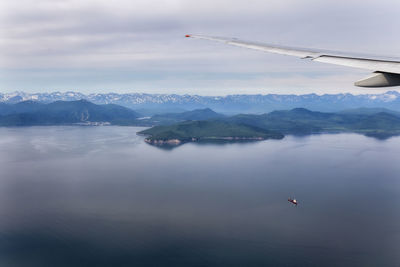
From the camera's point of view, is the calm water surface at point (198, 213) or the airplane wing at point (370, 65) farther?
the calm water surface at point (198, 213)

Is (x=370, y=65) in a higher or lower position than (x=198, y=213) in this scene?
higher

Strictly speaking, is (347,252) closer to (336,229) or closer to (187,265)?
(336,229)

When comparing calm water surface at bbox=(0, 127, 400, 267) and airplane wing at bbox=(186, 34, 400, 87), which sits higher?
airplane wing at bbox=(186, 34, 400, 87)

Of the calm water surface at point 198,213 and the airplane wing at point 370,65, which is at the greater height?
the airplane wing at point 370,65

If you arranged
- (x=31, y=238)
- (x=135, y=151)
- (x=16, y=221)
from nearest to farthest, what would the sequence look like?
(x=31, y=238), (x=16, y=221), (x=135, y=151)

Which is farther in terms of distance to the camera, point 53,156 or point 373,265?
point 53,156

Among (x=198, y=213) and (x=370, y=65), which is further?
(x=198, y=213)

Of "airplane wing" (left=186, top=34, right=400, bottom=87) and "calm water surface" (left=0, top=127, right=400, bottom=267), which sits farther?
"calm water surface" (left=0, top=127, right=400, bottom=267)

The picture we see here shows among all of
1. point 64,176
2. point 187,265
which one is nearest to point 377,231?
point 187,265
